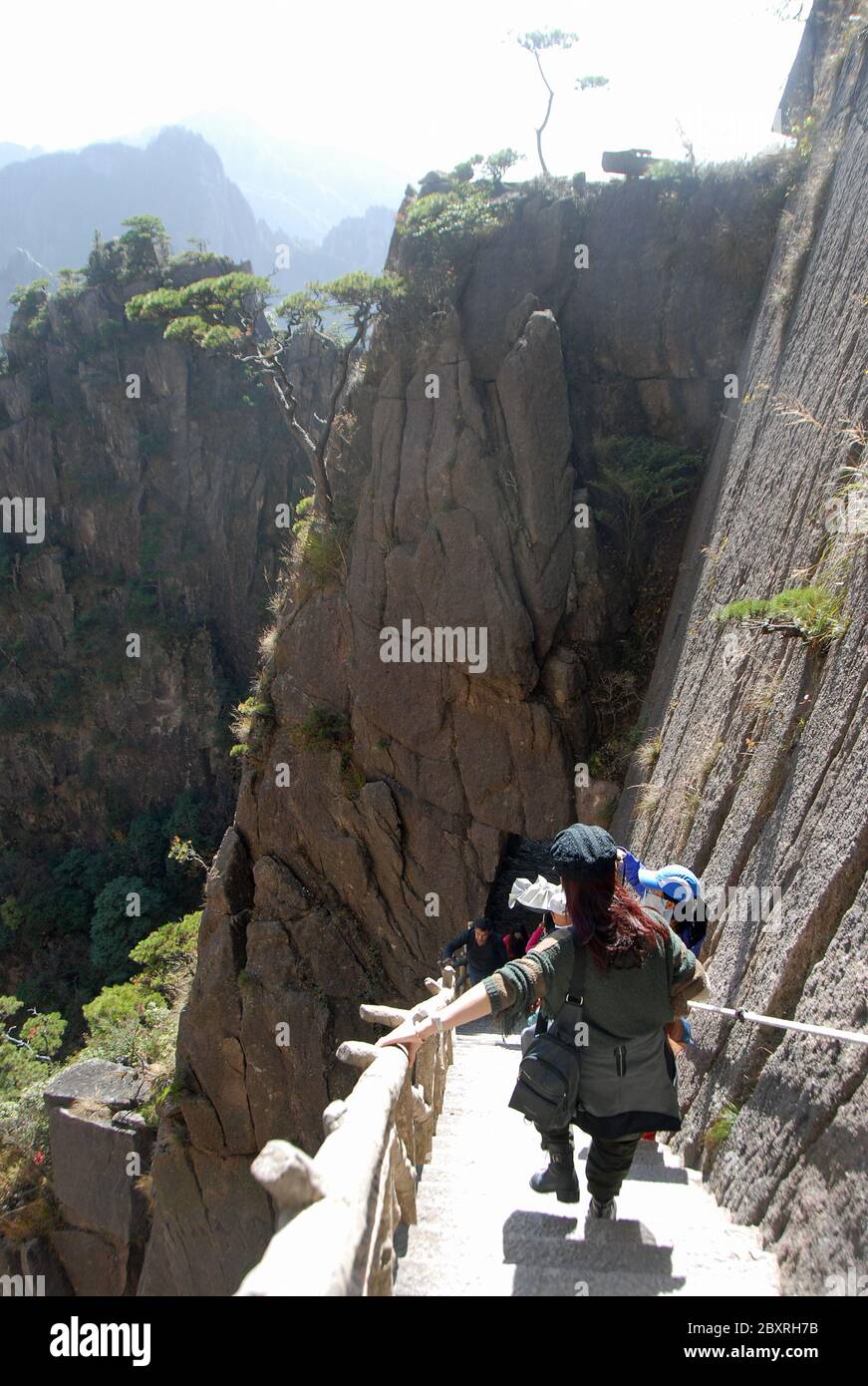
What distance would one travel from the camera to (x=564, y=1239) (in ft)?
9.95

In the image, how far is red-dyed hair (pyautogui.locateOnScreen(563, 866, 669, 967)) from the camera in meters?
2.75

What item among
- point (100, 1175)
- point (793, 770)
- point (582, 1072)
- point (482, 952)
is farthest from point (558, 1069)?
point (100, 1175)

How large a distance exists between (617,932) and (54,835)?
31.5 metres

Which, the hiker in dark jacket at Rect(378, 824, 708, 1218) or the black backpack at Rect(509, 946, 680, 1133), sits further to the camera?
the black backpack at Rect(509, 946, 680, 1133)

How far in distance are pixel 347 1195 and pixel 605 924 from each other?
3.46 feet

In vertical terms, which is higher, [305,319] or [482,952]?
[305,319]

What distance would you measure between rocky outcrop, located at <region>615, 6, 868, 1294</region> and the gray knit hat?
1.02m

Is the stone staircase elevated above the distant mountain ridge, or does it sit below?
below

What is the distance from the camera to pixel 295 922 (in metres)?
13.1

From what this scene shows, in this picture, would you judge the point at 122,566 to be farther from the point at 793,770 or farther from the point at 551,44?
the point at 793,770
